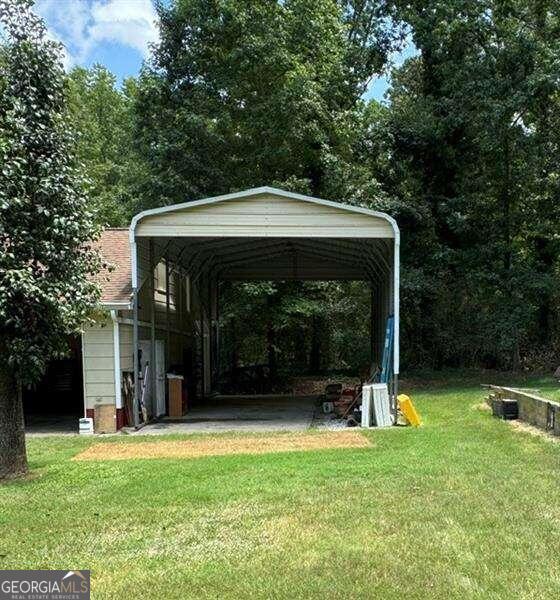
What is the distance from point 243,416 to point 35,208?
742cm

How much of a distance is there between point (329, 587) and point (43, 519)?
8.77 feet

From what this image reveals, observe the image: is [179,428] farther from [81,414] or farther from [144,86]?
[144,86]

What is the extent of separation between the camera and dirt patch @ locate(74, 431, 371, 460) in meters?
7.93

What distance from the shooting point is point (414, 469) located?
20.9ft

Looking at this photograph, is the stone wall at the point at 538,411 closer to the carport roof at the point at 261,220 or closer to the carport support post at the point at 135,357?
the carport roof at the point at 261,220

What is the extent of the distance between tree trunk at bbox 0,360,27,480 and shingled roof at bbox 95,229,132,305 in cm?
285

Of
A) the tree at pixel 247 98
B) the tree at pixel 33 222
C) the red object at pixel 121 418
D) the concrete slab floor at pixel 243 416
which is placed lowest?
the concrete slab floor at pixel 243 416

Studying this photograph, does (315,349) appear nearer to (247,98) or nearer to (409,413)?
(247,98)

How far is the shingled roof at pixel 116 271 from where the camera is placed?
1060 centimetres

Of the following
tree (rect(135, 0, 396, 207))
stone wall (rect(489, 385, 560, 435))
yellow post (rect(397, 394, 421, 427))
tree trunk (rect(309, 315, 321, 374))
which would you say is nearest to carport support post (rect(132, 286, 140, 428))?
yellow post (rect(397, 394, 421, 427))

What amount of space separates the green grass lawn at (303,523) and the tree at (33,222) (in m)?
1.26

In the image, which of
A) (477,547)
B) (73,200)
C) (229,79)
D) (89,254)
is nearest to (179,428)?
(89,254)

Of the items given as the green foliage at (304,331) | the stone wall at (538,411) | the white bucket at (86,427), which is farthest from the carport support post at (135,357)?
the green foliage at (304,331)

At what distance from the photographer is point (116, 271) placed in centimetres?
1198
